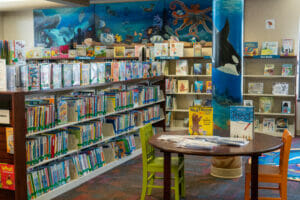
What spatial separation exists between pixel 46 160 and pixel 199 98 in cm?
522

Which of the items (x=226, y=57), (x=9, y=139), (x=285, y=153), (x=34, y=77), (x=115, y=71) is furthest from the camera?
(x=115, y=71)

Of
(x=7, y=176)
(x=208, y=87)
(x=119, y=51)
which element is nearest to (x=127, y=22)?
(x=119, y=51)

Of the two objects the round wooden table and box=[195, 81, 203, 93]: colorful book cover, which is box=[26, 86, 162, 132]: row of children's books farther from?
box=[195, 81, 203, 93]: colorful book cover

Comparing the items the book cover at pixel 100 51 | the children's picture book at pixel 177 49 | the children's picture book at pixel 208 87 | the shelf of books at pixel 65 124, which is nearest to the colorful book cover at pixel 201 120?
the shelf of books at pixel 65 124

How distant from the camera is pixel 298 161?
643 cm

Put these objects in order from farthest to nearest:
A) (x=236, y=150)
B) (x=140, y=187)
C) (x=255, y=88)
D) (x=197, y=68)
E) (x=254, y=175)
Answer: (x=197, y=68), (x=255, y=88), (x=140, y=187), (x=254, y=175), (x=236, y=150)

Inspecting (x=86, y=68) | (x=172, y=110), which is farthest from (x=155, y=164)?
(x=172, y=110)

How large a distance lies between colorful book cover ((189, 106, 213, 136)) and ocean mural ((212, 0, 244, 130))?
4.42 ft

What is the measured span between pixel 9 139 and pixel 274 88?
621 centimetres

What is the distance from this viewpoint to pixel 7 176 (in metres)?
4.18

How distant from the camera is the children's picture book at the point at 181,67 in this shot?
888 centimetres

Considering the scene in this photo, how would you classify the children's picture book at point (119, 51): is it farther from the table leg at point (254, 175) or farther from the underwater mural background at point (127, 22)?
the table leg at point (254, 175)

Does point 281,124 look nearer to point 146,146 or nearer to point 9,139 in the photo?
point 146,146

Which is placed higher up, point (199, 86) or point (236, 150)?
point (199, 86)
